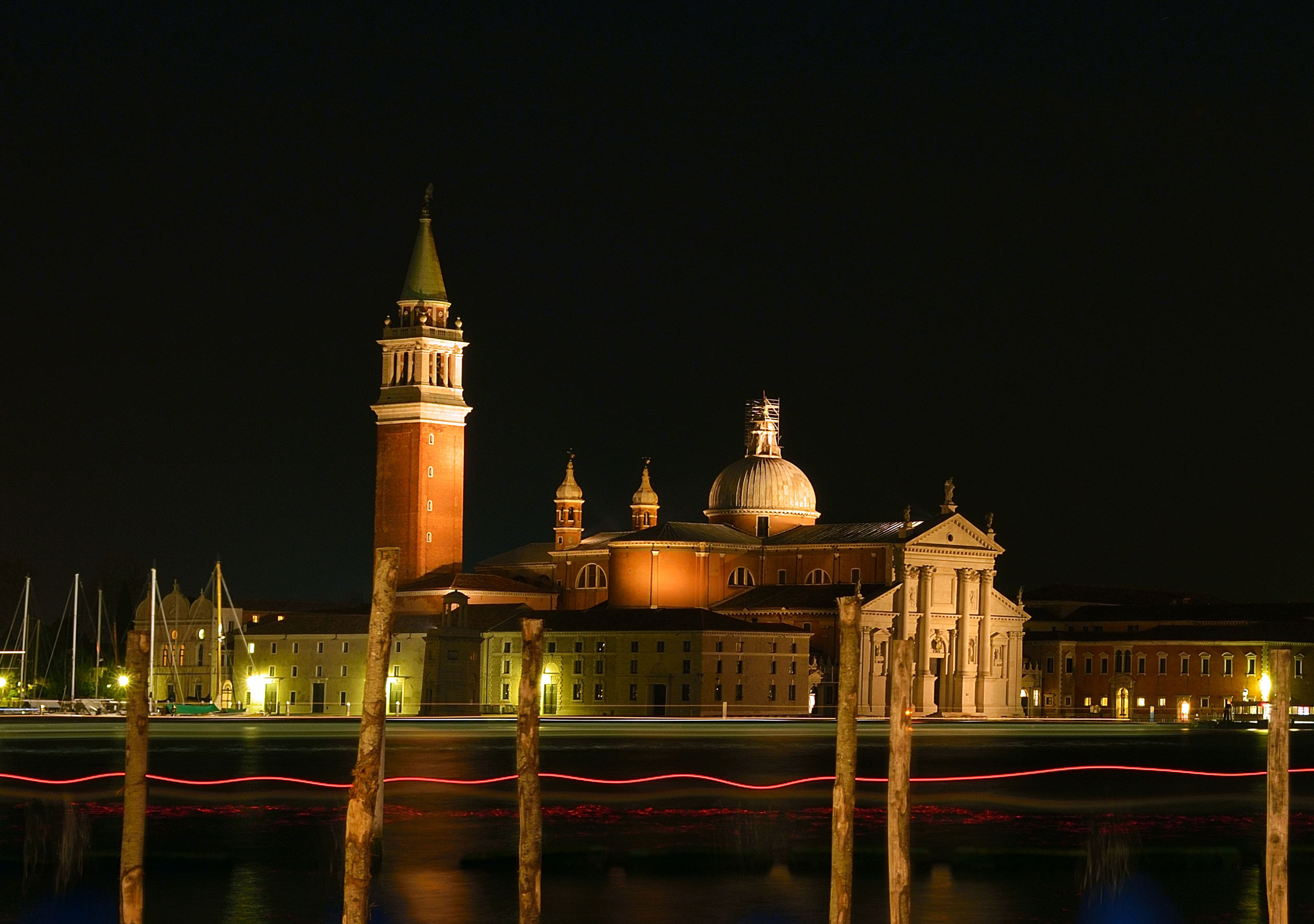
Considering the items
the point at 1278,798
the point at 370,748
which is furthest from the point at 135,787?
the point at 1278,798

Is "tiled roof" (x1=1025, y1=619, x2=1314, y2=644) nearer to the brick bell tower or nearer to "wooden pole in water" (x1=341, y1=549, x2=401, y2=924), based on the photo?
the brick bell tower

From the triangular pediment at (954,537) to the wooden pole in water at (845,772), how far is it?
7088cm

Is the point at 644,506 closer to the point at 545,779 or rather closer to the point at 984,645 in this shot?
the point at 984,645

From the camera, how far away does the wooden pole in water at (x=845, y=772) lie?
73.8 feet

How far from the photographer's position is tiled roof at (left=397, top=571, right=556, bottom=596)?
9625 cm

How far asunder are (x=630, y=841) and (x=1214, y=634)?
237ft

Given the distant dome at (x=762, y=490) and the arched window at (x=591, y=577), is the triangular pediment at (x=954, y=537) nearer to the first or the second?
the distant dome at (x=762, y=490)

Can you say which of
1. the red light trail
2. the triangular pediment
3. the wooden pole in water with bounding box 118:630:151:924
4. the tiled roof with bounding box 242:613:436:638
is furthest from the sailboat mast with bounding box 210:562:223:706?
the wooden pole in water with bounding box 118:630:151:924

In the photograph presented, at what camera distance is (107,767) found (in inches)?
2002

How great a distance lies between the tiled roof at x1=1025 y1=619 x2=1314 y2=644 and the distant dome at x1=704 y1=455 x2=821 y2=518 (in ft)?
43.2

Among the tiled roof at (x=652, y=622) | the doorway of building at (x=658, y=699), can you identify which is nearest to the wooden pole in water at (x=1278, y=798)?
the tiled roof at (x=652, y=622)

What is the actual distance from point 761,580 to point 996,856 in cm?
6660

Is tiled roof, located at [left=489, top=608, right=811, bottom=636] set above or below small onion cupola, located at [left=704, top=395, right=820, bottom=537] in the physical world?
below

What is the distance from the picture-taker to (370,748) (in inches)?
861
